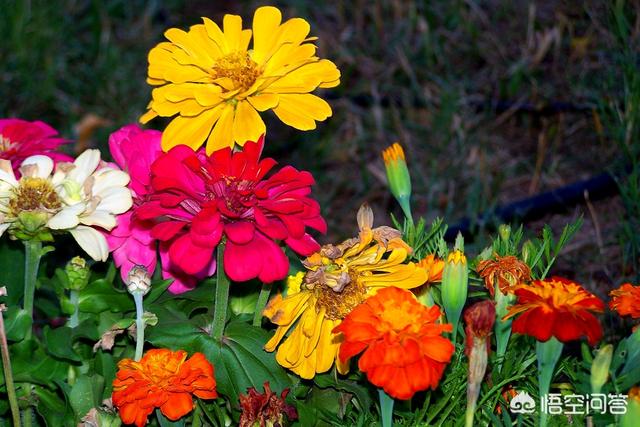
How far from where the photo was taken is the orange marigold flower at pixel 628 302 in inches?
50.5

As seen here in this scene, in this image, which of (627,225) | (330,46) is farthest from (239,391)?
(330,46)

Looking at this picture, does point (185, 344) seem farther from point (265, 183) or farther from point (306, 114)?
point (306, 114)

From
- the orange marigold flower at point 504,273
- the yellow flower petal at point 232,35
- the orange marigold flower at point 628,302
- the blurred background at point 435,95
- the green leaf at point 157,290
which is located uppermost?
the yellow flower petal at point 232,35

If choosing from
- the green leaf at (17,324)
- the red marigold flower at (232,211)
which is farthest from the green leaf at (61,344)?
the red marigold flower at (232,211)

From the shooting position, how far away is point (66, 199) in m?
1.48

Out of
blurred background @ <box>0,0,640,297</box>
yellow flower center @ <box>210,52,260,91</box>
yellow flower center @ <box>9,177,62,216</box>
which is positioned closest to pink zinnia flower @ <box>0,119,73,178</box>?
yellow flower center @ <box>9,177,62,216</box>

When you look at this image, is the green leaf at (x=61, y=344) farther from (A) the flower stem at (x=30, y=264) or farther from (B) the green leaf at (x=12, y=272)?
(B) the green leaf at (x=12, y=272)

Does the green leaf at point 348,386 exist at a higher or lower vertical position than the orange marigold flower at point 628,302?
lower

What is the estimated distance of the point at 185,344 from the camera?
55.2 inches

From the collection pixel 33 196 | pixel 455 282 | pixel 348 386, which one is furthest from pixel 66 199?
pixel 455 282

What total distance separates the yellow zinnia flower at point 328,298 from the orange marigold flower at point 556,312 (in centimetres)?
17

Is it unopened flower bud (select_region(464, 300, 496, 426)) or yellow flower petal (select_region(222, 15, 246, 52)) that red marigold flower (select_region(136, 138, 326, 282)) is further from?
unopened flower bud (select_region(464, 300, 496, 426))

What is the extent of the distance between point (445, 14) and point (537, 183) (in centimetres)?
86

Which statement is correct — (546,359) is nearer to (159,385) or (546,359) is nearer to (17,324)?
(159,385)
